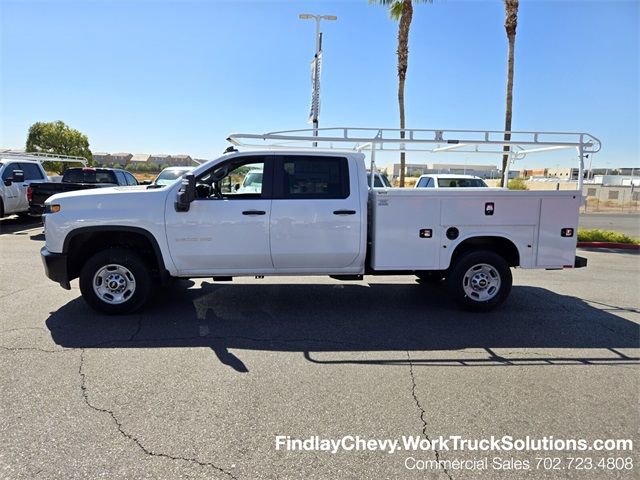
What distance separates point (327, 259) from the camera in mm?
5492

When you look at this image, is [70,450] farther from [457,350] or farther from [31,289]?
[31,289]

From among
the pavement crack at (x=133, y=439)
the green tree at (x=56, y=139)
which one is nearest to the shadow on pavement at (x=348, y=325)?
the pavement crack at (x=133, y=439)

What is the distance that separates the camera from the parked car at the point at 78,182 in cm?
1200

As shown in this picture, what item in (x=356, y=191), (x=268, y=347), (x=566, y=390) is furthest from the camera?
(x=356, y=191)

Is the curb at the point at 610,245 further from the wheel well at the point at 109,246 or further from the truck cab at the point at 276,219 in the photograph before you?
the wheel well at the point at 109,246

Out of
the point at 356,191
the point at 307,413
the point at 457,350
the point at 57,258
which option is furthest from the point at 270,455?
the point at 57,258

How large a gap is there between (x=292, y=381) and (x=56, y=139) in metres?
52.7

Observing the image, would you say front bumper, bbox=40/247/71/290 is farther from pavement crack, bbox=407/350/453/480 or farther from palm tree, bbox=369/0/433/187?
palm tree, bbox=369/0/433/187

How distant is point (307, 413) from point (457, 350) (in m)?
1.97

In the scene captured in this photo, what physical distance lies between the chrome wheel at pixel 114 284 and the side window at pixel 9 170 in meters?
9.97

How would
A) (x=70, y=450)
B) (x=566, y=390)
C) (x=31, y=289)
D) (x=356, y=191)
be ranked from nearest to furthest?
(x=70, y=450) → (x=566, y=390) → (x=356, y=191) → (x=31, y=289)

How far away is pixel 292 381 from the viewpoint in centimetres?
380

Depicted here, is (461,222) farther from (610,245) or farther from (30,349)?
(610,245)

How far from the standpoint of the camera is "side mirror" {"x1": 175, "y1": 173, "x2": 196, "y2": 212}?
16.6 feet
